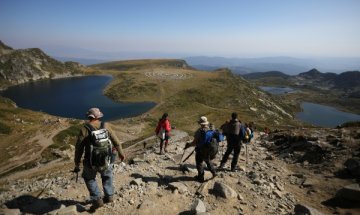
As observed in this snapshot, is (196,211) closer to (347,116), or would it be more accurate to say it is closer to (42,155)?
(42,155)

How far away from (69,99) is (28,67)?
7098 cm

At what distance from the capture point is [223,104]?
4419 inches

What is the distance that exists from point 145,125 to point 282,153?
5079 cm

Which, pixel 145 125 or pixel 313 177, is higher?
pixel 313 177

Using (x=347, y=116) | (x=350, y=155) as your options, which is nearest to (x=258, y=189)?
A: (x=350, y=155)

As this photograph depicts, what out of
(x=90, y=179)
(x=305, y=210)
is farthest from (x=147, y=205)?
(x=305, y=210)

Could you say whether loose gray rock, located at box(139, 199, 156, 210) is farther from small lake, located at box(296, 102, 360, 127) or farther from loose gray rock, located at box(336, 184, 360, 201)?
small lake, located at box(296, 102, 360, 127)

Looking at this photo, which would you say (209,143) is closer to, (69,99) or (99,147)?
(99,147)

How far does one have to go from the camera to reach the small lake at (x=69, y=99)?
8961 centimetres

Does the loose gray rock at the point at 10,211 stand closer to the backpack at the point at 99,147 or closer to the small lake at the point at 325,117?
the backpack at the point at 99,147

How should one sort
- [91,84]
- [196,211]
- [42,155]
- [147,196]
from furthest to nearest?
1. [91,84]
2. [42,155]
3. [147,196]
4. [196,211]

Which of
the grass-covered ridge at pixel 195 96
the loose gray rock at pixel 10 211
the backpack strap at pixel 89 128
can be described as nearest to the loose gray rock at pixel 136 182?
the backpack strap at pixel 89 128

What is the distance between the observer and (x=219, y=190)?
467 inches

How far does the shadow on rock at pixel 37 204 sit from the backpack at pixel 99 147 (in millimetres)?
2093
